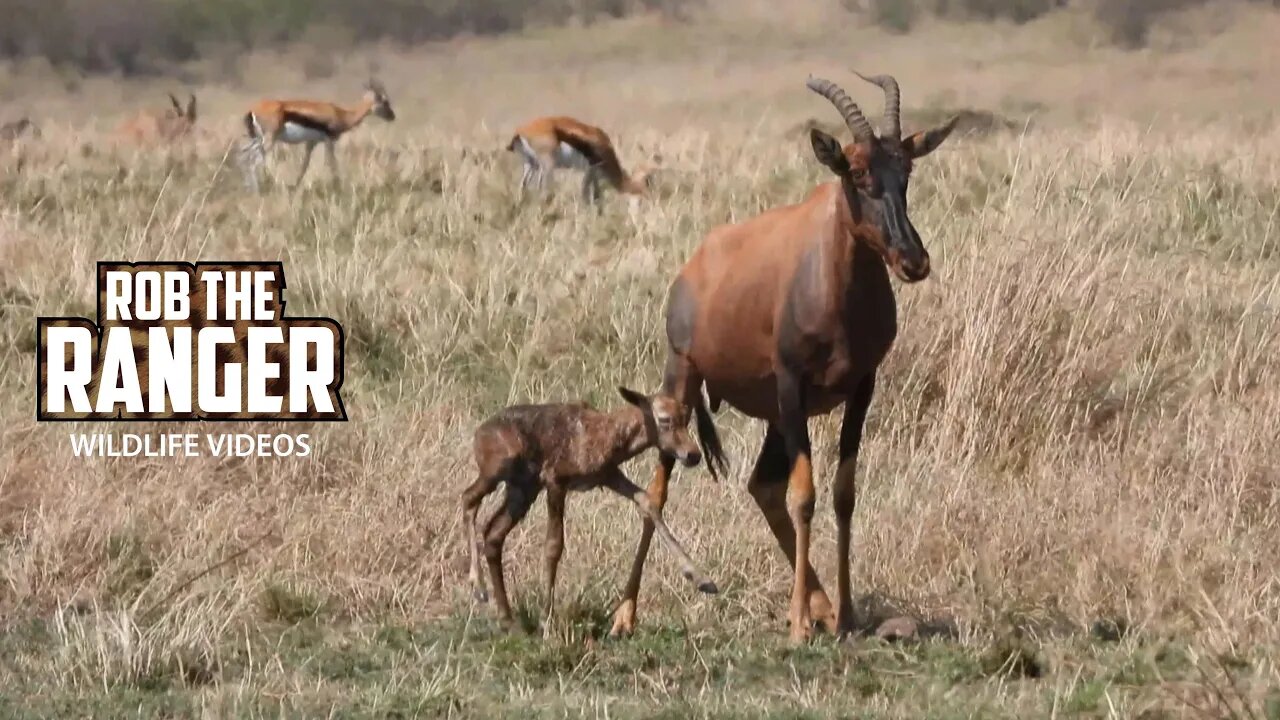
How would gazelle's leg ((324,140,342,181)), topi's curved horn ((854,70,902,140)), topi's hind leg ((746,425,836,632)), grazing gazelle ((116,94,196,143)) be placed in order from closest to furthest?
topi's curved horn ((854,70,902,140)) < topi's hind leg ((746,425,836,632)) < gazelle's leg ((324,140,342,181)) < grazing gazelle ((116,94,196,143))

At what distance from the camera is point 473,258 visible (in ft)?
Answer: 46.4

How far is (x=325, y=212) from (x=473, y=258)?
248 centimetres

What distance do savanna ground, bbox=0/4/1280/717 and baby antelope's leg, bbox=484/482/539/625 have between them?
133 mm

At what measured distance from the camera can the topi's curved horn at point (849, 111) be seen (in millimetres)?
6734

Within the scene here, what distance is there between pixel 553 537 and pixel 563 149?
15018mm

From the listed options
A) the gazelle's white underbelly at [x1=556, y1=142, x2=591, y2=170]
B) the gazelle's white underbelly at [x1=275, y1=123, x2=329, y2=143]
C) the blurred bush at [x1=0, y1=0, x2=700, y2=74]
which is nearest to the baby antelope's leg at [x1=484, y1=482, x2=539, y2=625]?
the gazelle's white underbelly at [x1=556, y1=142, x2=591, y2=170]

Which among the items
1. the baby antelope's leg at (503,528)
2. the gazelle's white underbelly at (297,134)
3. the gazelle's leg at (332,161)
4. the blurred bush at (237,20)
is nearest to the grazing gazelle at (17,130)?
the gazelle's white underbelly at (297,134)

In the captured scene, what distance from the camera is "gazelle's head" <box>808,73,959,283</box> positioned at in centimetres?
646

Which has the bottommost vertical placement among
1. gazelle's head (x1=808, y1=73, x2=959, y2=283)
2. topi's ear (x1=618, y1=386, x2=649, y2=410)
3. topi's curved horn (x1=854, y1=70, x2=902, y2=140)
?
topi's ear (x1=618, y1=386, x2=649, y2=410)

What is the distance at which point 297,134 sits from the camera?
923 inches

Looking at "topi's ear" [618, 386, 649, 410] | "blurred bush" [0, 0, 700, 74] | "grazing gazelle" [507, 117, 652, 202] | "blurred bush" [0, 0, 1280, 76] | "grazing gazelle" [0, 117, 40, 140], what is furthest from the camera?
"blurred bush" [0, 0, 700, 74]

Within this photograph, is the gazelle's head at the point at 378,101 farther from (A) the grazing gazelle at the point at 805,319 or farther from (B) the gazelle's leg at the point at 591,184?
(A) the grazing gazelle at the point at 805,319

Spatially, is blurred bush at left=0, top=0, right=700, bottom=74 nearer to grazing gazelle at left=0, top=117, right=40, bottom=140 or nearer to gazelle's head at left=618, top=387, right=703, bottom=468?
grazing gazelle at left=0, top=117, right=40, bottom=140

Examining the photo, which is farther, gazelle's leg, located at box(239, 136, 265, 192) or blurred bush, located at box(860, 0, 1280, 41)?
blurred bush, located at box(860, 0, 1280, 41)
